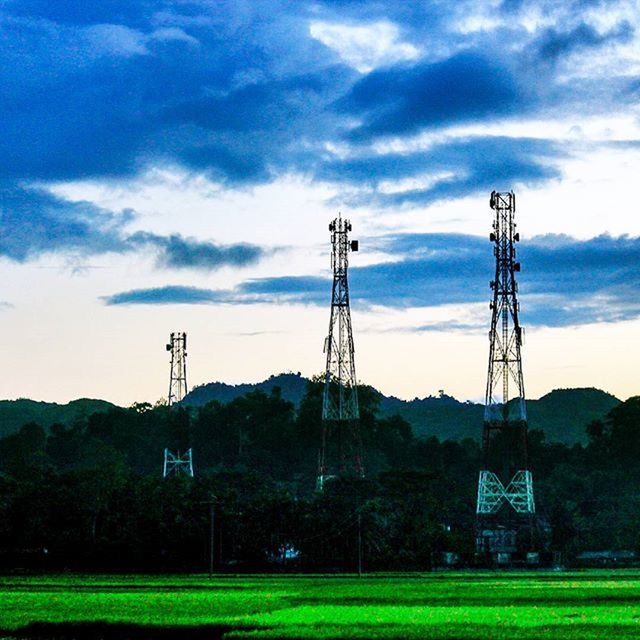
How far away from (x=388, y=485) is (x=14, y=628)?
282 ft

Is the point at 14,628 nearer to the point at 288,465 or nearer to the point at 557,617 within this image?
the point at 557,617

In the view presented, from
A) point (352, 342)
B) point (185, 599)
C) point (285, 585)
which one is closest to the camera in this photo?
point (185, 599)

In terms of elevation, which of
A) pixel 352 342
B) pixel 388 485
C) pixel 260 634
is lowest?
pixel 260 634

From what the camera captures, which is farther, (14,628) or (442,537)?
(442,537)

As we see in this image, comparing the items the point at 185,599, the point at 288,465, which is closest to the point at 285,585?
the point at 185,599

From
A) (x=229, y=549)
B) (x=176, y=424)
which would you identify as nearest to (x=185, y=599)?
(x=229, y=549)

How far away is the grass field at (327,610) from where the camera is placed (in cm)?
4309

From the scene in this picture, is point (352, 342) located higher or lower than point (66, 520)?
higher

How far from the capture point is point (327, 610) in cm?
5156

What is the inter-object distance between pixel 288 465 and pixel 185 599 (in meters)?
141

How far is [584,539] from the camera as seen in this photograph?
129 metres

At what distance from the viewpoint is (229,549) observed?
10450cm

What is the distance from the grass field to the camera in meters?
43.1

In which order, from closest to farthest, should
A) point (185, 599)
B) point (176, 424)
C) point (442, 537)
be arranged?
point (185, 599), point (442, 537), point (176, 424)
